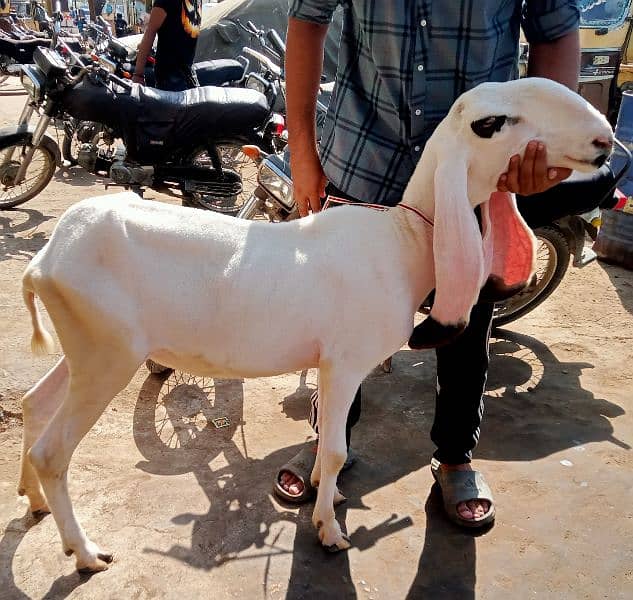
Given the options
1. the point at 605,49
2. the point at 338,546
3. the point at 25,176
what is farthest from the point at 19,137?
the point at 605,49

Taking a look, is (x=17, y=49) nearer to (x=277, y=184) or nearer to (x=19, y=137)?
(x=19, y=137)

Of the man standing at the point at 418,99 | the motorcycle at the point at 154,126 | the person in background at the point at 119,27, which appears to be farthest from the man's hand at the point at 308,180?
the person in background at the point at 119,27

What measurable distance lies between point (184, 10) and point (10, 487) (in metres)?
5.37

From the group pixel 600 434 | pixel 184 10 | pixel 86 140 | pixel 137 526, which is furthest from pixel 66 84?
pixel 600 434

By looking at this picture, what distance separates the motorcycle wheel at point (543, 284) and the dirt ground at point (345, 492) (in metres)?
0.30

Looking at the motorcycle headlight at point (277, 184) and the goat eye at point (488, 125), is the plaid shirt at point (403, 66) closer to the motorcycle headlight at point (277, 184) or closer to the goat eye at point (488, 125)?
the goat eye at point (488, 125)

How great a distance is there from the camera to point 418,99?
7.09ft

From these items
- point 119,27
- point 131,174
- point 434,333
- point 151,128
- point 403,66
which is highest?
point 119,27

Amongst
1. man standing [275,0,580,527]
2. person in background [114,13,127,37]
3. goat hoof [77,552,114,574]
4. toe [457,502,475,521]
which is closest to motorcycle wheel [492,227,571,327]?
man standing [275,0,580,527]

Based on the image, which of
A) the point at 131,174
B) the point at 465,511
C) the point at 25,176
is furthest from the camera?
the point at 25,176

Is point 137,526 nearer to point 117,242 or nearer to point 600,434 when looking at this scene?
point 117,242

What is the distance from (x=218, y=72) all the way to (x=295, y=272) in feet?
23.0

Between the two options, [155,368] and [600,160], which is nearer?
[600,160]

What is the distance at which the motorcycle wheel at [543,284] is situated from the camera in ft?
13.4
